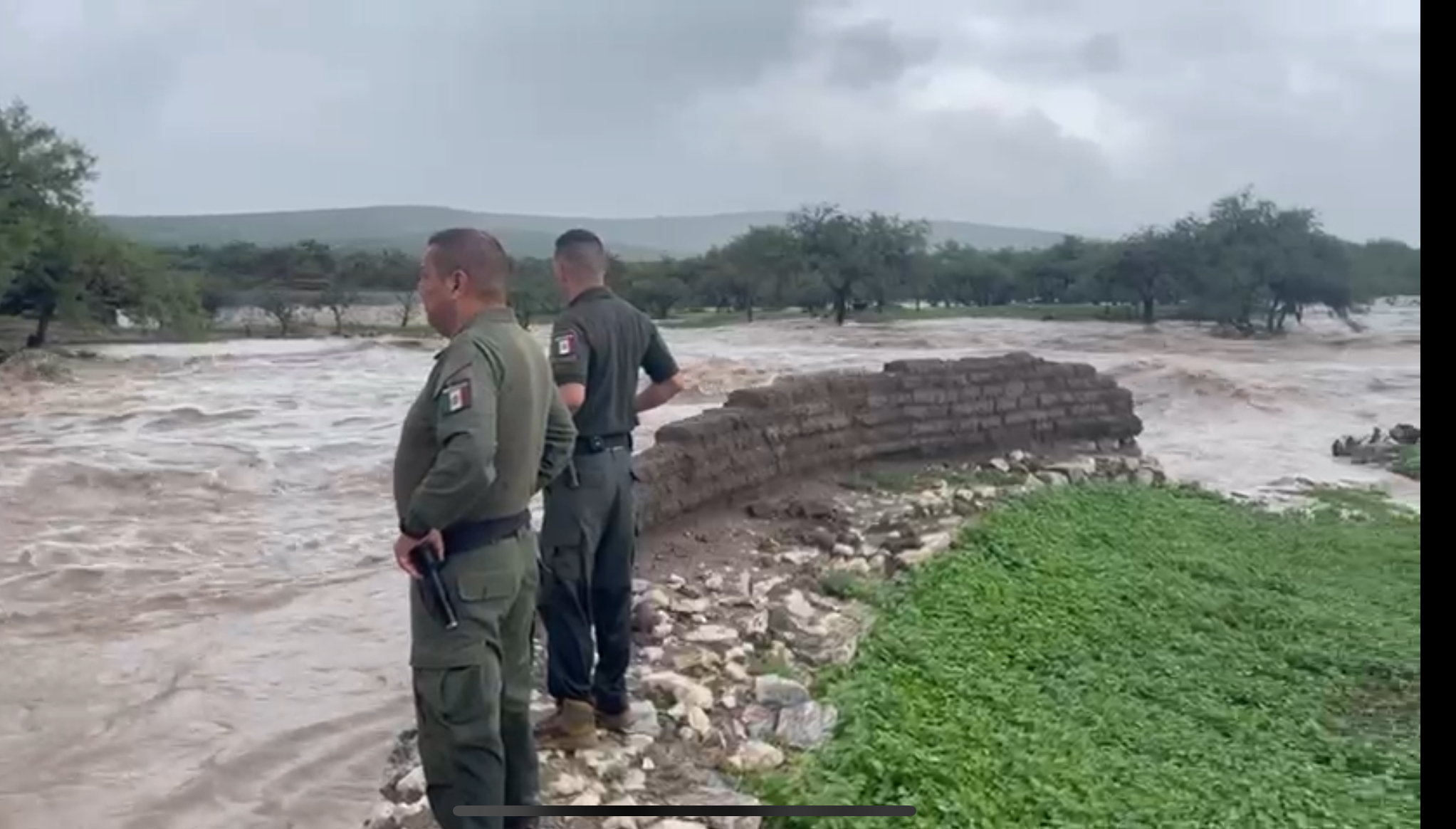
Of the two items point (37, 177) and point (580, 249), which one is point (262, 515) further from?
point (37, 177)

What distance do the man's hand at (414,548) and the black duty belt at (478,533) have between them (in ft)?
0.09

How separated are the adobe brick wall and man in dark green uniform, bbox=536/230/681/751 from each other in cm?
244

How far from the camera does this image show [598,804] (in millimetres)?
3756

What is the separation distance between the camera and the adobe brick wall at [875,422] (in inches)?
295

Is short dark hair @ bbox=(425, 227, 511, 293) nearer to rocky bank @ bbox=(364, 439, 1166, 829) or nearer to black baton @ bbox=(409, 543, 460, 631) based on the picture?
black baton @ bbox=(409, 543, 460, 631)

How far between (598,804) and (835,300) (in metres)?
23.9

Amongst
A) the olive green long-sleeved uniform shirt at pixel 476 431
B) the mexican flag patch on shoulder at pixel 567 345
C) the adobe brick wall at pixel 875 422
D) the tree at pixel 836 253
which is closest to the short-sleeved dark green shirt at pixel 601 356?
the mexican flag patch on shoulder at pixel 567 345

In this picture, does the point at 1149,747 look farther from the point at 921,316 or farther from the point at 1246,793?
the point at 921,316

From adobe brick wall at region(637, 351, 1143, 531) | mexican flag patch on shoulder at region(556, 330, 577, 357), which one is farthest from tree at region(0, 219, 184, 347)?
mexican flag patch on shoulder at region(556, 330, 577, 357)

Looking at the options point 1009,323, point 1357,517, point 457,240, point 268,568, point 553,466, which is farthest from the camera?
point 1009,323

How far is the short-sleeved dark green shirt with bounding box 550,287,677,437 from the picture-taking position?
4098mm

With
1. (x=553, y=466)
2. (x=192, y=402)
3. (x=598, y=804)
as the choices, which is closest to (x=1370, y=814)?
(x=598, y=804)

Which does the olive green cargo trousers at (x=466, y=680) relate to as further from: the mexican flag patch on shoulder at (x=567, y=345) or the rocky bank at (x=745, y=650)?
the mexican flag patch on shoulder at (x=567, y=345)

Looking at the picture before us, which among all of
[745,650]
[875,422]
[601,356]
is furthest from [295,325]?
[601,356]
